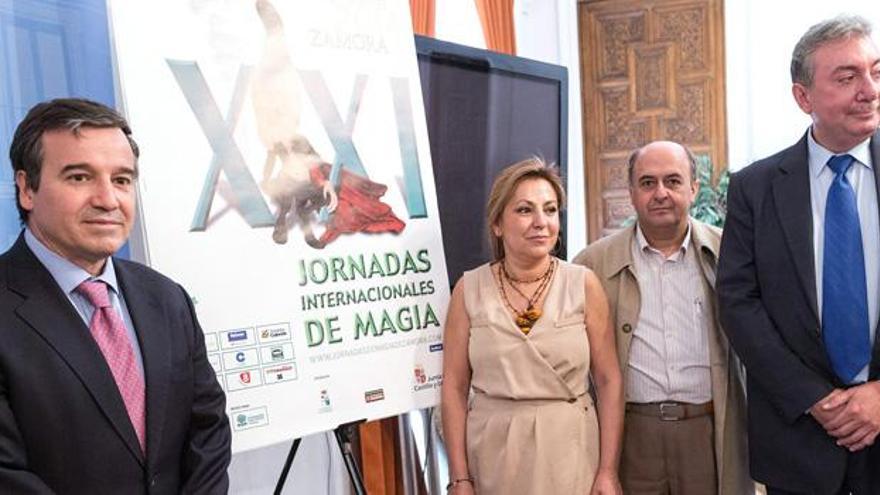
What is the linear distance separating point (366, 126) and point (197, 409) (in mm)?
928

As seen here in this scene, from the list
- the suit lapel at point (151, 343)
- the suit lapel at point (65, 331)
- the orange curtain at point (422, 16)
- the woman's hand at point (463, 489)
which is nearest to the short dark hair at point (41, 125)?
the suit lapel at point (65, 331)

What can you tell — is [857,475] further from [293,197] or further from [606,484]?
[293,197]

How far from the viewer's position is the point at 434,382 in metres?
2.33

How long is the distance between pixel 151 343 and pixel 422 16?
2635 mm

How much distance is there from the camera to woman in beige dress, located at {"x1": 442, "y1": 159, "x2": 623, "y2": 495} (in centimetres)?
212

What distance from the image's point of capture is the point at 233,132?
6.37 feet

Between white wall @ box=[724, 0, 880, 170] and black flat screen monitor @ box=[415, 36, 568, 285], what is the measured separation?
2773 millimetres

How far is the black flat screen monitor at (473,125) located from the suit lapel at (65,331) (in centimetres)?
143

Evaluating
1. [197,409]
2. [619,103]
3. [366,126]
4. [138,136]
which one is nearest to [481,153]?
[366,126]

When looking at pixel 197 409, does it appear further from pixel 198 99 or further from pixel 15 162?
pixel 198 99

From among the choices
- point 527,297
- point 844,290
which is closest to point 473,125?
point 527,297

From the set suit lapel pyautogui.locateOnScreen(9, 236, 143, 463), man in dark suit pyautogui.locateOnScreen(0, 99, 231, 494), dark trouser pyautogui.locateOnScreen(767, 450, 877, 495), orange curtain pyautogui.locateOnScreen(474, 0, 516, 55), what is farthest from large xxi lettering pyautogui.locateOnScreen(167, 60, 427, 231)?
orange curtain pyautogui.locateOnScreen(474, 0, 516, 55)

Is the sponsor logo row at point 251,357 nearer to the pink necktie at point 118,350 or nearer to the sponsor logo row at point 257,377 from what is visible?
the sponsor logo row at point 257,377

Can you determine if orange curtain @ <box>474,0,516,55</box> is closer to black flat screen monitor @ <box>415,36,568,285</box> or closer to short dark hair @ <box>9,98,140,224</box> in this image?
black flat screen monitor @ <box>415,36,568,285</box>
